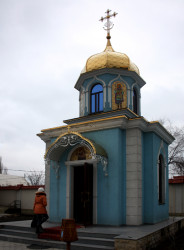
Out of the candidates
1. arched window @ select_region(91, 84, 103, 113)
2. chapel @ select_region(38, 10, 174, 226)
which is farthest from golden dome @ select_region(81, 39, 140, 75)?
arched window @ select_region(91, 84, 103, 113)

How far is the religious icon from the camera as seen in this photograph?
1163 centimetres

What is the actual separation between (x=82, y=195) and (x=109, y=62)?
211 inches

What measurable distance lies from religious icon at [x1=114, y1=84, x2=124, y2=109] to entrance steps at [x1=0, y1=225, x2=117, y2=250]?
208 inches

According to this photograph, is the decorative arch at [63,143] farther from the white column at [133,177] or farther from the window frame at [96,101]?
the window frame at [96,101]

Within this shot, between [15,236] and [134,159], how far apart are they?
4483mm

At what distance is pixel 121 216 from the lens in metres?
9.55

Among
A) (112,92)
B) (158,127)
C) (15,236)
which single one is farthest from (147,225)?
(112,92)

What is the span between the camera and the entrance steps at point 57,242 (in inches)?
300

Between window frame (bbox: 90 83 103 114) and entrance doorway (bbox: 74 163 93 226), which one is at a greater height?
window frame (bbox: 90 83 103 114)

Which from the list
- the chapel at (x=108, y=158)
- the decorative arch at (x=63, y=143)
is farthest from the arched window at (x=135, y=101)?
the decorative arch at (x=63, y=143)

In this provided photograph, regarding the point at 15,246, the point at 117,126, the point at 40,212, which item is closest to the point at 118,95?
the point at 117,126

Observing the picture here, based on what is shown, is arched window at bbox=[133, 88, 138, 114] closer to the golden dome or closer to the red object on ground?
the golden dome

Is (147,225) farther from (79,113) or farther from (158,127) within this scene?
(79,113)

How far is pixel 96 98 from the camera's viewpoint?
12.0 meters
